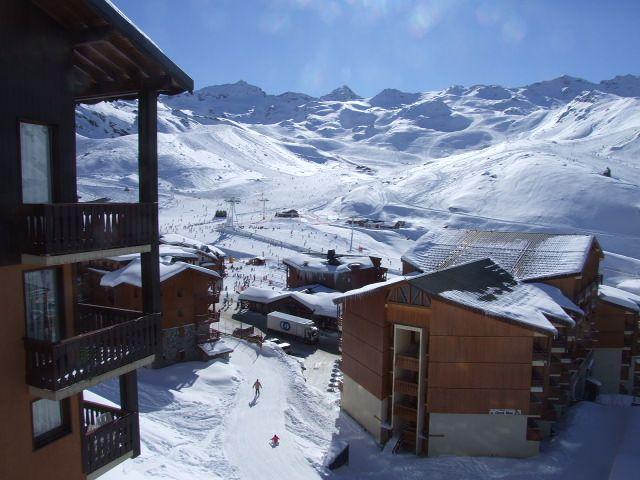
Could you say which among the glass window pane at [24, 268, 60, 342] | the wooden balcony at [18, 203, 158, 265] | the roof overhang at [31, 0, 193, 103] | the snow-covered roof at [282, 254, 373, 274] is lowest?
the snow-covered roof at [282, 254, 373, 274]

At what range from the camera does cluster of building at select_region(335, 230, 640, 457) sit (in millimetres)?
19391

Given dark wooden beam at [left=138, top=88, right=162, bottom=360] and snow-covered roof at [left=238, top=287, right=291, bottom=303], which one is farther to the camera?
snow-covered roof at [left=238, top=287, right=291, bottom=303]

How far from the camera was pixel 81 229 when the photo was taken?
6789 millimetres

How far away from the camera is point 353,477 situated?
18.8 m

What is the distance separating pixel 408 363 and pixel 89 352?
51.3 feet

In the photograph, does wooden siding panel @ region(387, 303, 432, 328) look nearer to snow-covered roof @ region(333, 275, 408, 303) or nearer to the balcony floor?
snow-covered roof @ region(333, 275, 408, 303)

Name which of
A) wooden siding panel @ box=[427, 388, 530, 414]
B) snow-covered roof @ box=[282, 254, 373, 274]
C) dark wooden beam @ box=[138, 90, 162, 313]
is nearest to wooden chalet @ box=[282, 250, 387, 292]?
snow-covered roof @ box=[282, 254, 373, 274]

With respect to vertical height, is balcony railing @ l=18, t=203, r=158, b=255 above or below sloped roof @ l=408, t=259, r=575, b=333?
above

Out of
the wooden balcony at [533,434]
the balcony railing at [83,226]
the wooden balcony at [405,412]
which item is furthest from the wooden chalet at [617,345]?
the balcony railing at [83,226]

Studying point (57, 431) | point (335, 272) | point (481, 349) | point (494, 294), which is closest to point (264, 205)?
point (335, 272)

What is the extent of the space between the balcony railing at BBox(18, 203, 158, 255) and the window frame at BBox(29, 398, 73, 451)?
2340 millimetres

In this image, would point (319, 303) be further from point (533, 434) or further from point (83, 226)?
point (83, 226)

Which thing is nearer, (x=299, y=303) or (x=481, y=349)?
(x=481, y=349)

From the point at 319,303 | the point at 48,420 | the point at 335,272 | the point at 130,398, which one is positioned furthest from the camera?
the point at 335,272
